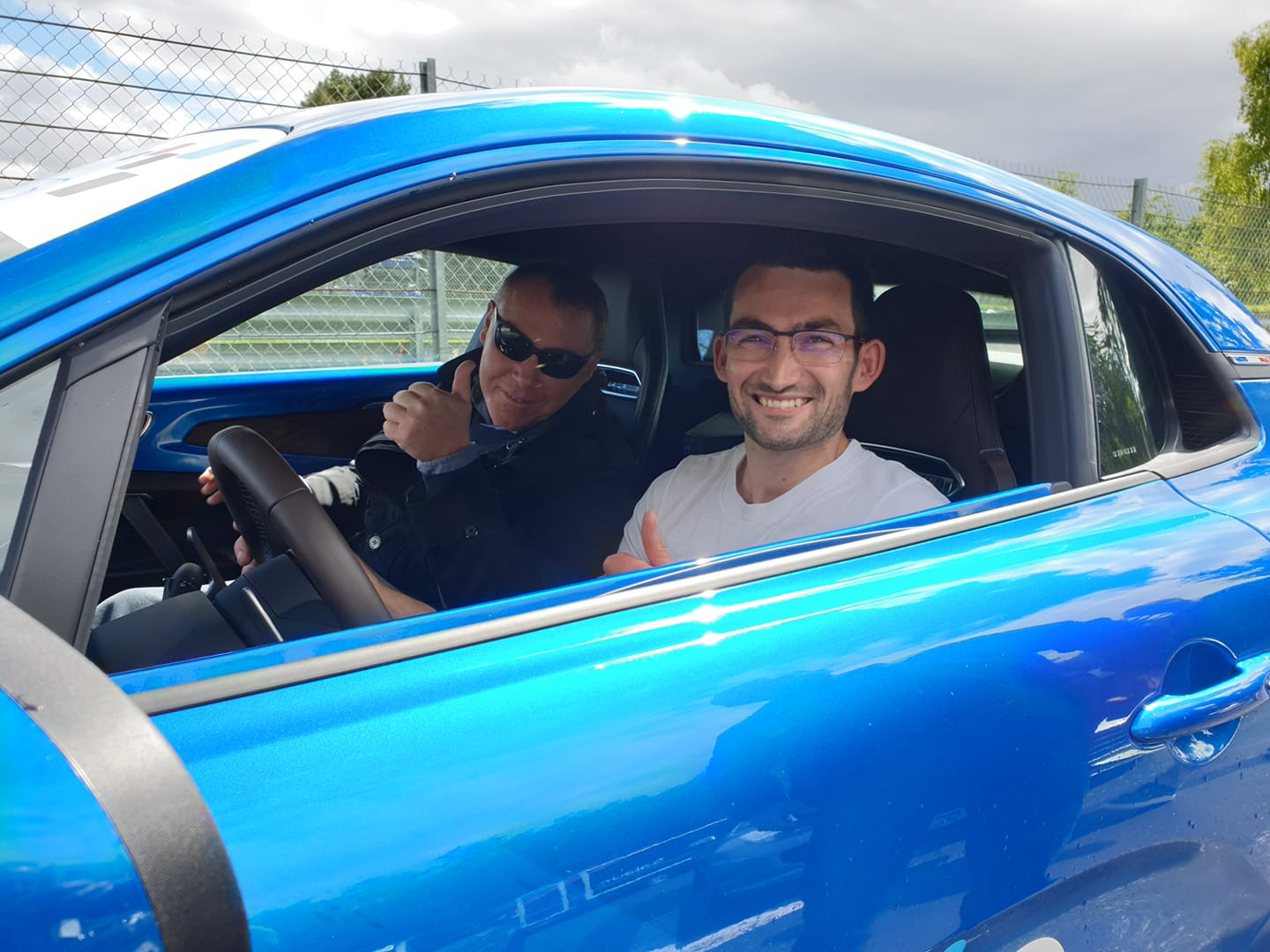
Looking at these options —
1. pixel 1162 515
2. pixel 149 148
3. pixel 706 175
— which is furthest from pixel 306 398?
pixel 1162 515

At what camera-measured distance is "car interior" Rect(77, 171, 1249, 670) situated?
1.10 meters

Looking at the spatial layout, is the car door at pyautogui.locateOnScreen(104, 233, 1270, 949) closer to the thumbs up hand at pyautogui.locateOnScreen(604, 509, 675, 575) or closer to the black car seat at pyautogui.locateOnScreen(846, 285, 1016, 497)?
the thumbs up hand at pyautogui.locateOnScreen(604, 509, 675, 575)

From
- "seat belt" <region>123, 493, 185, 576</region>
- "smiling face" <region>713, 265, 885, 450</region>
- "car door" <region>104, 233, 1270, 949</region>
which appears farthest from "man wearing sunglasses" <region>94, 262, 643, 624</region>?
"car door" <region>104, 233, 1270, 949</region>

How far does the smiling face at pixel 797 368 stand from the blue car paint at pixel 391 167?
18.3 inches

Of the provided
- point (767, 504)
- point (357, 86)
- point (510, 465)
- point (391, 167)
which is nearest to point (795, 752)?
point (391, 167)

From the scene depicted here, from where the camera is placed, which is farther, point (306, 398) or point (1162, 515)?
point (306, 398)

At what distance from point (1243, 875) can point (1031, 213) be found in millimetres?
903

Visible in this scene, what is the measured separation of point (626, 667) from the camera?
91 centimetres

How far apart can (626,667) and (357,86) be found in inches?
217

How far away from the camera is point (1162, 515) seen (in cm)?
129

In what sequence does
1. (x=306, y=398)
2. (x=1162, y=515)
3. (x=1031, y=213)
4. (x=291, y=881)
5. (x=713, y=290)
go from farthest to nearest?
1. (x=306, y=398)
2. (x=713, y=290)
3. (x=1031, y=213)
4. (x=1162, y=515)
5. (x=291, y=881)

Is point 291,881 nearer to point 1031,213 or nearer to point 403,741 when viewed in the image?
point 403,741

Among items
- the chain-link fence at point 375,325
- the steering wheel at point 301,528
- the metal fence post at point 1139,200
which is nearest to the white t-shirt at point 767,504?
the steering wheel at point 301,528

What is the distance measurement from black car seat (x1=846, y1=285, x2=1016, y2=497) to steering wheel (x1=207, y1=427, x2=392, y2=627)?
45.7 inches
